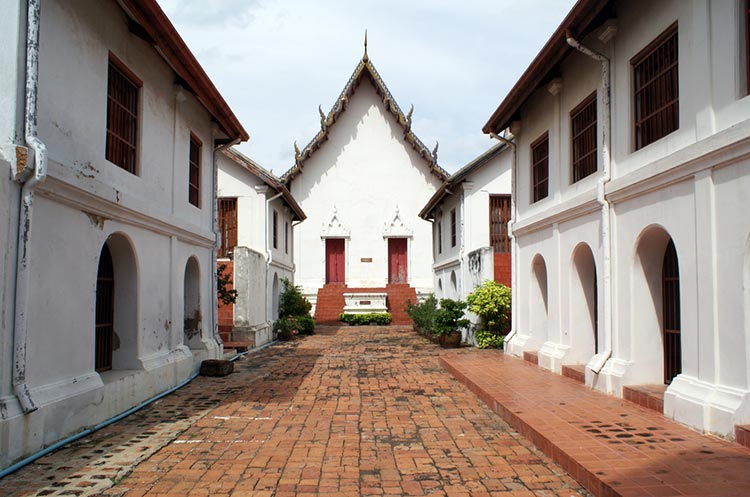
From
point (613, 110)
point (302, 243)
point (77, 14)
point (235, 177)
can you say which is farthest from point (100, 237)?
point (302, 243)

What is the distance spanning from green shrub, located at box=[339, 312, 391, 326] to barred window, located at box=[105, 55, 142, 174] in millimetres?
16394

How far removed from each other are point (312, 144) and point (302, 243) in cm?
463

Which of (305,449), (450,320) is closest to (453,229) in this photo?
(450,320)

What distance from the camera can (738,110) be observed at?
17.7ft

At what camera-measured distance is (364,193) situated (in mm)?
28734

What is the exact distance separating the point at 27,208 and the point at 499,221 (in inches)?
652

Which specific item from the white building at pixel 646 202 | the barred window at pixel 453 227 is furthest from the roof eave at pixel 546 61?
the barred window at pixel 453 227

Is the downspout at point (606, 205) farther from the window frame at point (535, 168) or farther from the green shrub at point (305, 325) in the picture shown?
the green shrub at point (305, 325)

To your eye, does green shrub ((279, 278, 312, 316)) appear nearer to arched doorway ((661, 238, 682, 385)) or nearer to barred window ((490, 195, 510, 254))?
barred window ((490, 195, 510, 254))

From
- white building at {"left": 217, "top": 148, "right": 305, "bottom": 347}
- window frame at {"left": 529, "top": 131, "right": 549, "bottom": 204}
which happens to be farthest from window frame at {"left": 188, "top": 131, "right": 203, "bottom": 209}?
window frame at {"left": 529, "top": 131, "right": 549, "bottom": 204}

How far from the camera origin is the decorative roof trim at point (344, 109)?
27750mm

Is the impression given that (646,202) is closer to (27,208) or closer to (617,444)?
(617,444)

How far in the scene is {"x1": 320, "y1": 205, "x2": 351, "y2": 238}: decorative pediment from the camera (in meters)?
28.2

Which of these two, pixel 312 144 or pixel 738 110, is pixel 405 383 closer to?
pixel 738 110
